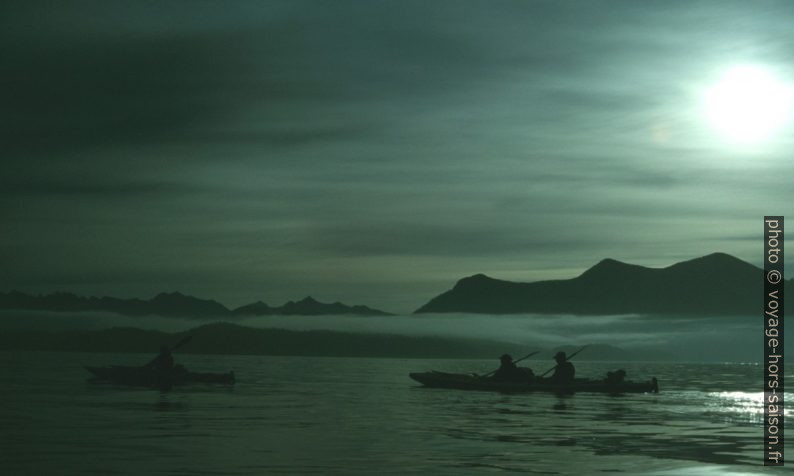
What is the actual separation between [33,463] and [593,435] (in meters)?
25.1

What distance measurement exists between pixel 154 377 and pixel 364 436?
45.6 m

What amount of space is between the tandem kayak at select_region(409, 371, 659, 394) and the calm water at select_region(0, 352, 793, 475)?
32.4ft

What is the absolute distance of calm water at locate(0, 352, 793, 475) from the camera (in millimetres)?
34094

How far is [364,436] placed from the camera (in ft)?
150

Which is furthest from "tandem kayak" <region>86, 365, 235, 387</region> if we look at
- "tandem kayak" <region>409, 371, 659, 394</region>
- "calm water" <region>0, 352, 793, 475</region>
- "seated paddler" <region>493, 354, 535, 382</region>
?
"seated paddler" <region>493, 354, 535, 382</region>

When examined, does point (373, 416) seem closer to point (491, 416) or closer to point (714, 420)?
point (491, 416)

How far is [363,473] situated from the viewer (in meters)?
32.2

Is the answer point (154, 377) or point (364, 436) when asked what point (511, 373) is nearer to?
point (154, 377)

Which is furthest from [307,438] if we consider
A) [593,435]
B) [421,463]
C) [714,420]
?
[714,420]

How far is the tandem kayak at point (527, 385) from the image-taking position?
8675 centimetres

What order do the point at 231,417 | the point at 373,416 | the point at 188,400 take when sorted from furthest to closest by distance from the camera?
1. the point at 188,400
2. the point at 373,416
3. the point at 231,417

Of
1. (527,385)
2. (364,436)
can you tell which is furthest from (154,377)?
(364,436)

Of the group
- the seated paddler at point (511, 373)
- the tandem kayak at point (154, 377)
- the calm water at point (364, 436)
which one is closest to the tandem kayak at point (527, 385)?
the seated paddler at point (511, 373)

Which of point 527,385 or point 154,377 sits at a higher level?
point 527,385
